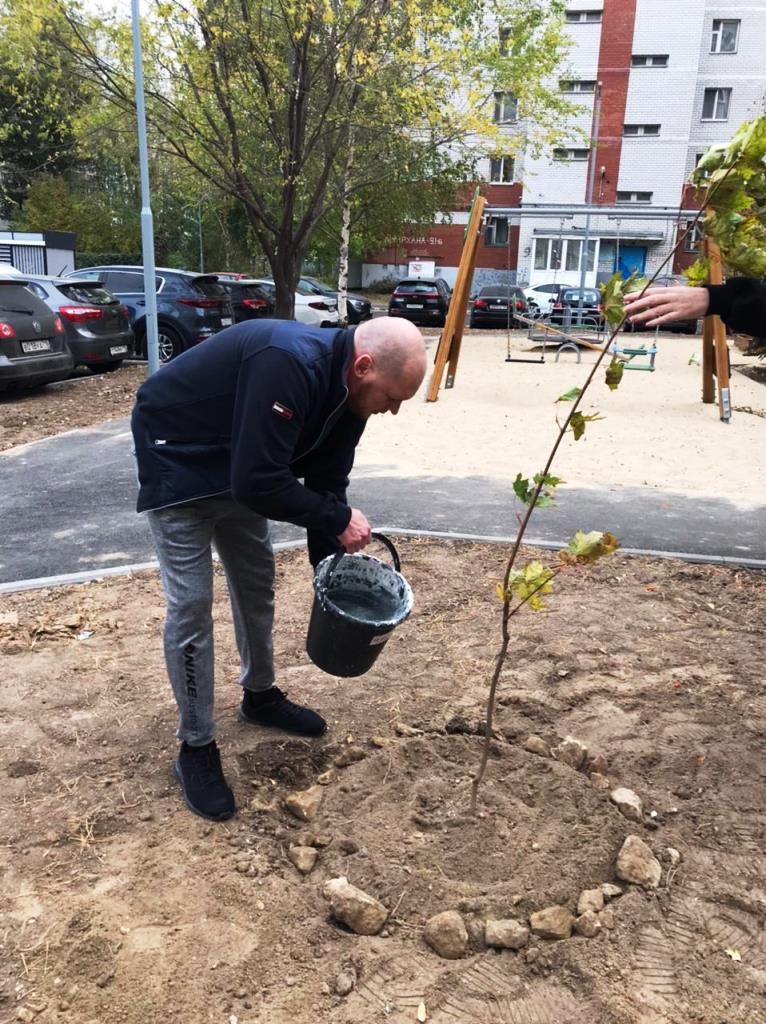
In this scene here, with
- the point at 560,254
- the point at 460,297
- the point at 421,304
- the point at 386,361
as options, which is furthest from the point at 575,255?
the point at 386,361

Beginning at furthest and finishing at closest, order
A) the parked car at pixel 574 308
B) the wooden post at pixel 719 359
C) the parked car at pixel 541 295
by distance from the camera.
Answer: the parked car at pixel 541 295 < the parked car at pixel 574 308 < the wooden post at pixel 719 359

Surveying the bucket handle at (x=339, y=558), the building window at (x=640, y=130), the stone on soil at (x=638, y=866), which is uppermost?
the building window at (x=640, y=130)

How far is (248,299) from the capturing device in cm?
1855

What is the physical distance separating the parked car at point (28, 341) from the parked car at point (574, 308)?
38.6 ft

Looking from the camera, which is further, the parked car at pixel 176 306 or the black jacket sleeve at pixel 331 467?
the parked car at pixel 176 306

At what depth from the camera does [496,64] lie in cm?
2108

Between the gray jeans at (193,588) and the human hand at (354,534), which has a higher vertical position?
the human hand at (354,534)

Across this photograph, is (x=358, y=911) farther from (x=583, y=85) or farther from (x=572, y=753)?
(x=583, y=85)

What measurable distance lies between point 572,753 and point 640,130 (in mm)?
42754

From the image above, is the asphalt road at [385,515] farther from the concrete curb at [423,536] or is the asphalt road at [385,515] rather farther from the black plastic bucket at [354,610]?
the black plastic bucket at [354,610]

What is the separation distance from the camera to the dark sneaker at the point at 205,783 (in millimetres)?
2867

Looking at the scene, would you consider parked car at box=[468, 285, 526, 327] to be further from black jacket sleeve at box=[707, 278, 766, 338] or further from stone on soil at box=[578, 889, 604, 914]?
stone on soil at box=[578, 889, 604, 914]

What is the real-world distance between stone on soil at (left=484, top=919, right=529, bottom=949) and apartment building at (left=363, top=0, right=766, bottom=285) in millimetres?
38714

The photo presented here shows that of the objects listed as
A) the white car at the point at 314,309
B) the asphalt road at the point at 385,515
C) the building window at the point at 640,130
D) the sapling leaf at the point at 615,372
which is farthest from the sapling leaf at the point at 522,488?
the building window at the point at 640,130
